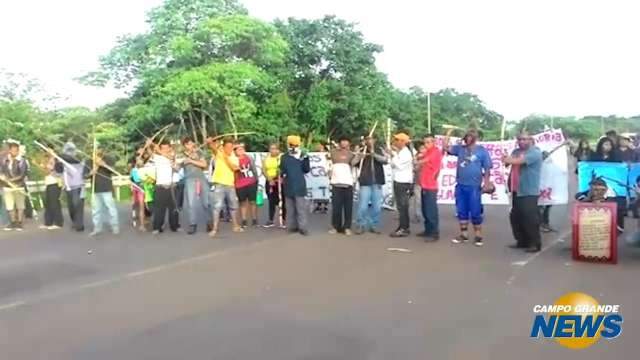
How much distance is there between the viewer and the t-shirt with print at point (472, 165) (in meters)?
10.6

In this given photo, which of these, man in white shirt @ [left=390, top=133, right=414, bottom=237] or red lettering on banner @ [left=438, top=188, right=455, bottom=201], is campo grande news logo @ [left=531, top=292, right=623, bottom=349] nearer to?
man in white shirt @ [left=390, top=133, right=414, bottom=237]

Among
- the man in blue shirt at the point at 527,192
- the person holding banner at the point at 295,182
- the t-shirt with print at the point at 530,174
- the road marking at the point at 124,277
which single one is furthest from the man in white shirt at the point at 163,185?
the t-shirt with print at the point at 530,174

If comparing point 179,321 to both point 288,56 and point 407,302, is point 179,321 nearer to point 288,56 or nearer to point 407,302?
point 407,302

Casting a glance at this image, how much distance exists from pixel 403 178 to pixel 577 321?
6064mm

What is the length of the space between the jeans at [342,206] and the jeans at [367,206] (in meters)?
0.19

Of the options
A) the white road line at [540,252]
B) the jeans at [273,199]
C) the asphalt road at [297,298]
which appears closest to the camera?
the asphalt road at [297,298]

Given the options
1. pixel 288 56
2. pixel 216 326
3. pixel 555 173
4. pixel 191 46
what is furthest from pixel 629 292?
pixel 288 56

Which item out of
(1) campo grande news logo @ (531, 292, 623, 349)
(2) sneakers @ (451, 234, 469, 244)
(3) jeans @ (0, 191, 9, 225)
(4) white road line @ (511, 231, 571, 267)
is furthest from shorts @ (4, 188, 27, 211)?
→ (1) campo grande news logo @ (531, 292, 623, 349)

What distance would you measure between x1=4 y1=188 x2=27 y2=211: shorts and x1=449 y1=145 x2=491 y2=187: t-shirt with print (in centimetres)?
871

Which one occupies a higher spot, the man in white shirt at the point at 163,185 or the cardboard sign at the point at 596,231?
the man in white shirt at the point at 163,185

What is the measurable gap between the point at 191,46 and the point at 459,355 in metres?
33.5

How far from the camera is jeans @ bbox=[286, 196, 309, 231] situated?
489 inches

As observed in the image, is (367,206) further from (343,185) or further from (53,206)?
(53,206)

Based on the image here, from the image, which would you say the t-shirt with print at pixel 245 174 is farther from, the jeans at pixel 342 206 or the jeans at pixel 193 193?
the jeans at pixel 342 206
